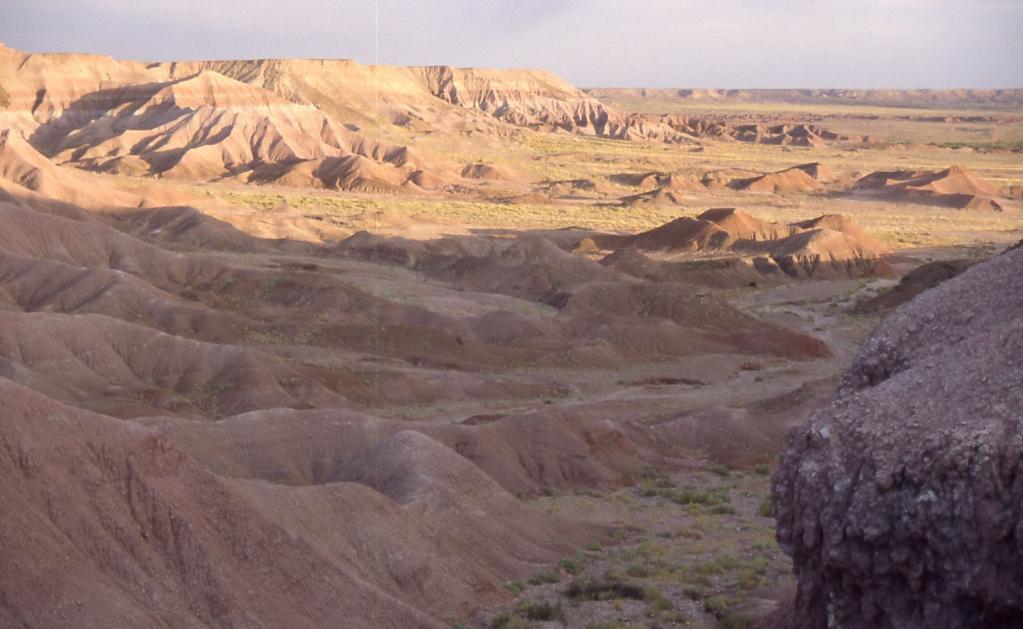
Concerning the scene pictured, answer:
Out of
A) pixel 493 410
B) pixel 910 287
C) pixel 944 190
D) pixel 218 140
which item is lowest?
pixel 493 410

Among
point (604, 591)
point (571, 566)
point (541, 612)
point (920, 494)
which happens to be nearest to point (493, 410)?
point (571, 566)

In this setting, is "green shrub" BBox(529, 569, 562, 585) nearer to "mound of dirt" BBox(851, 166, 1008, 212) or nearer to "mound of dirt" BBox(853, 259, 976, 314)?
"mound of dirt" BBox(853, 259, 976, 314)

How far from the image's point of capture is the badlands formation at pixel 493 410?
1445 centimetres

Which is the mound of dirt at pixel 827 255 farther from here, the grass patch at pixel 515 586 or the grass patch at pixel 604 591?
the grass patch at pixel 515 586

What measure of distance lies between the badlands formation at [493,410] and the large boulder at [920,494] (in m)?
0.04

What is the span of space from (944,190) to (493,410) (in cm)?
8338

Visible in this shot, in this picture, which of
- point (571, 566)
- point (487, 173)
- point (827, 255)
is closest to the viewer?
point (571, 566)

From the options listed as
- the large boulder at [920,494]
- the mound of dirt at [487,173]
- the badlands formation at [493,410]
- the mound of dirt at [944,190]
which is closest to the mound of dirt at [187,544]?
the badlands formation at [493,410]

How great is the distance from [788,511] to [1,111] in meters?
116

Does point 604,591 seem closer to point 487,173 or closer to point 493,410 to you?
point 493,410

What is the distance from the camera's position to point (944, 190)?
110 meters

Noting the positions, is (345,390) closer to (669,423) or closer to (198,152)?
(669,423)

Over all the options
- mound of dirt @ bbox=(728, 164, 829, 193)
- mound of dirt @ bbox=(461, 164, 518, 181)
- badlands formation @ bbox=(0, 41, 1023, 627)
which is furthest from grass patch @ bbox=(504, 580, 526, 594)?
mound of dirt @ bbox=(461, 164, 518, 181)

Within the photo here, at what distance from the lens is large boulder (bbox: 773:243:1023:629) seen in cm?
1276
